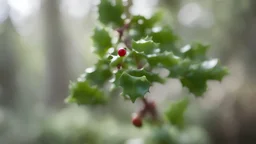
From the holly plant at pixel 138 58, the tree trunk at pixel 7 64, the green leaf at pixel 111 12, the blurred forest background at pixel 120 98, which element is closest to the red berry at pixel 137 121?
the holly plant at pixel 138 58

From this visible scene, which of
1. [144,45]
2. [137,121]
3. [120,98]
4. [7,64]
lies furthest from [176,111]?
[7,64]

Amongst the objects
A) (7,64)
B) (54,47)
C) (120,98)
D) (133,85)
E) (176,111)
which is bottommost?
→ (133,85)

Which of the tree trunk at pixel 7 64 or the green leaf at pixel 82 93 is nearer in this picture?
the green leaf at pixel 82 93

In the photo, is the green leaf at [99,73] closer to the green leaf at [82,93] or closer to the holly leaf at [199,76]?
the green leaf at [82,93]

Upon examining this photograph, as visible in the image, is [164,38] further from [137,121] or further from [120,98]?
[120,98]

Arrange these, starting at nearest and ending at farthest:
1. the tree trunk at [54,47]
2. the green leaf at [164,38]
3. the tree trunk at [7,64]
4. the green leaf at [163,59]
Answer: the green leaf at [163,59]
the green leaf at [164,38]
the tree trunk at [54,47]
the tree trunk at [7,64]

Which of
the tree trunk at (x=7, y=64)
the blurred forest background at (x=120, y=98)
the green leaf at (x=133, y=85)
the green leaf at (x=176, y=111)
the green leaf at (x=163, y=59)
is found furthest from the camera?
the tree trunk at (x=7, y=64)

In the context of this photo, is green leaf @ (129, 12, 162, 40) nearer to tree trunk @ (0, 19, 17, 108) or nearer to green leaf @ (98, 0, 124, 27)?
green leaf @ (98, 0, 124, 27)
